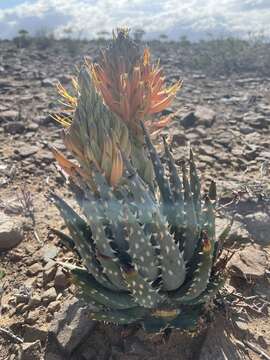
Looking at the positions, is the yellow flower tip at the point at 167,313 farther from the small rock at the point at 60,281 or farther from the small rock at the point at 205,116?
the small rock at the point at 205,116

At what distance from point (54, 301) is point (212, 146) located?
12.1ft

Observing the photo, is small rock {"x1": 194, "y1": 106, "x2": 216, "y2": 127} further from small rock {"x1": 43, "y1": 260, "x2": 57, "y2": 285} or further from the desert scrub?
the desert scrub

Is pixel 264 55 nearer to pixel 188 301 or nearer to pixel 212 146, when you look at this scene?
pixel 212 146

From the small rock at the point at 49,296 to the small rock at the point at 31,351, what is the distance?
1.48ft

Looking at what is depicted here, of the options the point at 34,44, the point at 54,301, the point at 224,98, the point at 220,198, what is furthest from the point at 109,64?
the point at 34,44

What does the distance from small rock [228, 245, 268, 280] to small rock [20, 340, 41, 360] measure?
1534 millimetres

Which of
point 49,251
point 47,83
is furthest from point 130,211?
point 47,83

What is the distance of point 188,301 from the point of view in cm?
257

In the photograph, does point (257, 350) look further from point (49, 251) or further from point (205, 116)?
point (205, 116)

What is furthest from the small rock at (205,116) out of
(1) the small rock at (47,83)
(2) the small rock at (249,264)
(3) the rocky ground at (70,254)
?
(2) the small rock at (249,264)

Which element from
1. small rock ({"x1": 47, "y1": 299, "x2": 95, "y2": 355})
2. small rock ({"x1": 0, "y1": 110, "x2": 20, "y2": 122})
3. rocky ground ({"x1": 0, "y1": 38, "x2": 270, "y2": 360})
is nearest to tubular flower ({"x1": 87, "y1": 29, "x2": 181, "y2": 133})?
rocky ground ({"x1": 0, "y1": 38, "x2": 270, "y2": 360})

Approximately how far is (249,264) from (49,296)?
1572 mm

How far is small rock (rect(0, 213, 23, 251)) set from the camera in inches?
166

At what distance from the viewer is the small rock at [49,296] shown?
3.48 metres
